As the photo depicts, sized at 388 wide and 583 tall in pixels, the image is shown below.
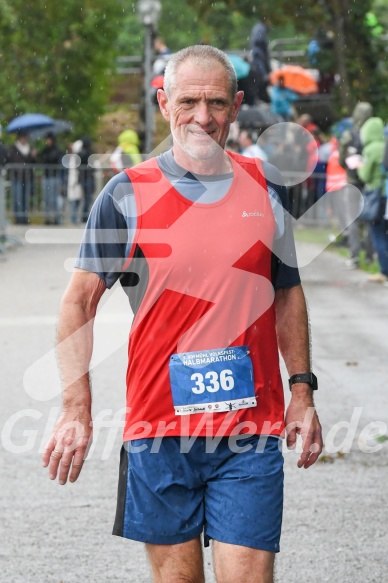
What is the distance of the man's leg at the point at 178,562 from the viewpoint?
3918 millimetres

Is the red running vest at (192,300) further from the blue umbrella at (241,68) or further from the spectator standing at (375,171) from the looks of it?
the blue umbrella at (241,68)

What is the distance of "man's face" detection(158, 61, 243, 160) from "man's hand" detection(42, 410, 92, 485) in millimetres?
891

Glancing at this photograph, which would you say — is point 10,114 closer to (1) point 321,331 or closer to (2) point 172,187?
(1) point 321,331

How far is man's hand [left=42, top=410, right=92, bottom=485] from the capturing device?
3994mm

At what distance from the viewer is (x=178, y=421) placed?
3996 mm

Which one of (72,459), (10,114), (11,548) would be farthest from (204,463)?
(10,114)

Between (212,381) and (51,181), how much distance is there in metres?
22.8

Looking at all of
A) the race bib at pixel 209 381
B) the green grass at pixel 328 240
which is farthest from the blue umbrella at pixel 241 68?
the race bib at pixel 209 381

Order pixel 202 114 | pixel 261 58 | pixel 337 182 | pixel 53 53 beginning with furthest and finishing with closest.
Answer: pixel 53 53 < pixel 261 58 < pixel 337 182 < pixel 202 114

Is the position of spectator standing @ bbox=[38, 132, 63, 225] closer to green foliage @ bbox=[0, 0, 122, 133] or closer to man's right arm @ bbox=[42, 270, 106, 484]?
green foliage @ bbox=[0, 0, 122, 133]

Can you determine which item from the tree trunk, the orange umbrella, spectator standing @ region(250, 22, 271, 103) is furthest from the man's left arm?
the orange umbrella

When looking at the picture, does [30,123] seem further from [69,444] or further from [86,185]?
[69,444]

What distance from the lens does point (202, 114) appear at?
4.10 m

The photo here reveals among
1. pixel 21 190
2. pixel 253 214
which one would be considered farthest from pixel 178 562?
pixel 21 190
